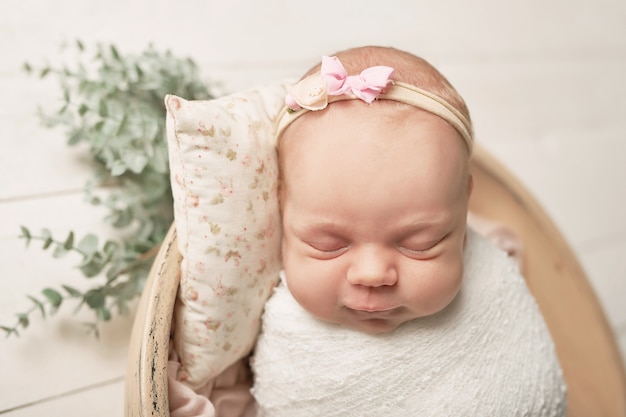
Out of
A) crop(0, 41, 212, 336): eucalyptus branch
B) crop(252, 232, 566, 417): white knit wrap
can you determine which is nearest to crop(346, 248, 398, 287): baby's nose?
crop(252, 232, 566, 417): white knit wrap

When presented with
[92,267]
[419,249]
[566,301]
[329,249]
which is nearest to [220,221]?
[329,249]

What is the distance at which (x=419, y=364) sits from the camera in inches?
32.4

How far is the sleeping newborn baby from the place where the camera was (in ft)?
2.44

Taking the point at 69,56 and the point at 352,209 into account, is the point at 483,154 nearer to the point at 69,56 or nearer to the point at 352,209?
the point at 352,209

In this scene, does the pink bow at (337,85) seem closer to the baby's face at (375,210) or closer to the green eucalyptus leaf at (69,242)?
the baby's face at (375,210)

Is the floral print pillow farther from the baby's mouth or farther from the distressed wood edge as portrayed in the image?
the distressed wood edge

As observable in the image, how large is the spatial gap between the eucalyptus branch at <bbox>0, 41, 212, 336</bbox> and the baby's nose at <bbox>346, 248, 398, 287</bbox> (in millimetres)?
446

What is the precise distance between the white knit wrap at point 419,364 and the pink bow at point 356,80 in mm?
294

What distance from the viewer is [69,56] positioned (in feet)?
4.08

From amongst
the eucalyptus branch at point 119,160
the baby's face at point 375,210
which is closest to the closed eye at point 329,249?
the baby's face at point 375,210

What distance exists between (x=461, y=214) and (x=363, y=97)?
0.63 ft

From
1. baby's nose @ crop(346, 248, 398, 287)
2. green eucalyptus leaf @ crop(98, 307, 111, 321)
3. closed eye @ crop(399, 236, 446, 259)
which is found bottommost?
green eucalyptus leaf @ crop(98, 307, 111, 321)

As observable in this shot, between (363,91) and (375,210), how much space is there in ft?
0.45

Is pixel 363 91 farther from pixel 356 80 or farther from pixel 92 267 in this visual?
pixel 92 267
